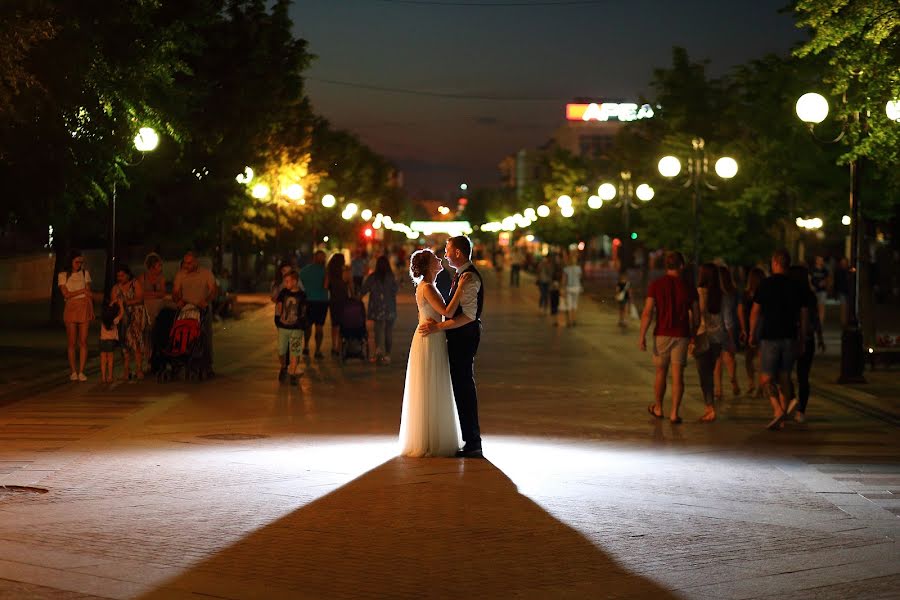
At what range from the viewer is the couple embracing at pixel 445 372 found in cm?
1203

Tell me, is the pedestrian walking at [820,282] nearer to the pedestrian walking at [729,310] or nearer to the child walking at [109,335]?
the pedestrian walking at [729,310]

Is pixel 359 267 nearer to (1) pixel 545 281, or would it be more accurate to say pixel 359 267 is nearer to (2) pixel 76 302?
(1) pixel 545 281

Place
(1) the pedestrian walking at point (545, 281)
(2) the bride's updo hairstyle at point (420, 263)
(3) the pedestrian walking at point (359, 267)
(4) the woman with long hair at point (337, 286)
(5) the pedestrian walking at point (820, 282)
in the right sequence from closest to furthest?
(2) the bride's updo hairstyle at point (420, 263), (4) the woman with long hair at point (337, 286), (5) the pedestrian walking at point (820, 282), (3) the pedestrian walking at point (359, 267), (1) the pedestrian walking at point (545, 281)

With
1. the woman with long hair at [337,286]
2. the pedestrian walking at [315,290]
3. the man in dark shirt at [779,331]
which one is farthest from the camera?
the pedestrian walking at [315,290]

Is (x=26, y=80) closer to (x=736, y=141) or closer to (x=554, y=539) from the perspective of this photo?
(x=554, y=539)

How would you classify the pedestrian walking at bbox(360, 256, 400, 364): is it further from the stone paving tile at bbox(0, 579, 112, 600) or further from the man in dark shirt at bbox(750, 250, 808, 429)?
the stone paving tile at bbox(0, 579, 112, 600)

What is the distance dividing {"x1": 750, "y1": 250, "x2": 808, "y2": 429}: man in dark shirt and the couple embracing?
13.5 feet

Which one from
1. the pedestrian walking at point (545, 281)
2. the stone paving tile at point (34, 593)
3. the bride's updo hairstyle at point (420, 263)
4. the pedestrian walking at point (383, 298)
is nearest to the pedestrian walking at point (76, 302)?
the pedestrian walking at point (383, 298)

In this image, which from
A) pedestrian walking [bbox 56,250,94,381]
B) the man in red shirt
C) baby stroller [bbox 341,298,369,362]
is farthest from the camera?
baby stroller [bbox 341,298,369,362]

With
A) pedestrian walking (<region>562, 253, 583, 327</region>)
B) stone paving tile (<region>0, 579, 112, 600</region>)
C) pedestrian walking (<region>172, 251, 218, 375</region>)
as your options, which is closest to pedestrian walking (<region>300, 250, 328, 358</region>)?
pedestrian walking (<region>172, 251, 218, 375</region>)

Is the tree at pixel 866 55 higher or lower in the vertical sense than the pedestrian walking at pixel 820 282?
higher

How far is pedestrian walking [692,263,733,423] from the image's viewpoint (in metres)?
16.2

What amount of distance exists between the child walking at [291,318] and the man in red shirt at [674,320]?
17.9 ft

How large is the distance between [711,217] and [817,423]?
73.7ft
